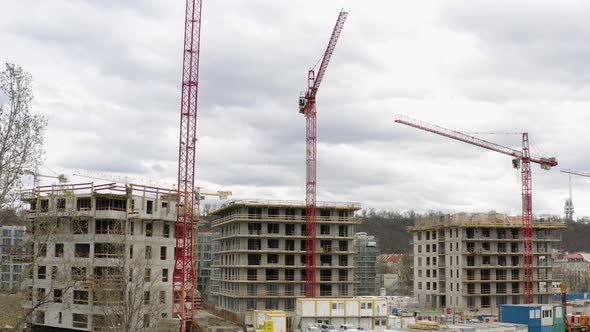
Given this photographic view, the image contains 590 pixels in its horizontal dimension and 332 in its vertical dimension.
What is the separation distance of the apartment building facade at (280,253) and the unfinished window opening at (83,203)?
29733mm

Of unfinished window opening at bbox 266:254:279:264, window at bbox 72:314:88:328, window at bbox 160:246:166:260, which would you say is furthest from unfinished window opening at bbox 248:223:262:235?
window at bbox 72:314:88:328

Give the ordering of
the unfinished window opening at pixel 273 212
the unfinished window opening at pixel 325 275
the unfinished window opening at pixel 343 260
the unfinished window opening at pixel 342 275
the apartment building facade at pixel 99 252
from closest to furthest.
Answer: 1. the apartment building facade at pixel 99 252
2. the unfinished window opening at pixel 273 212
3. the unfinished window opening at pixel 325 275
4. the unfinished window opening at pixel 342 275
5. the unfinished window opening at pixel 343 260

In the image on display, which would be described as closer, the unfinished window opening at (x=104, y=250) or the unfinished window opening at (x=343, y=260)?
the unfinished window opening at (x=104, y=250)

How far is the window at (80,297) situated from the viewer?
243ft

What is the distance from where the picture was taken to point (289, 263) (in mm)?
104188

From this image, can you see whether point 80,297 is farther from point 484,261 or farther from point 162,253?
point 484,261

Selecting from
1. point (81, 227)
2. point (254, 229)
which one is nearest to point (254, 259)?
point (254, 229)

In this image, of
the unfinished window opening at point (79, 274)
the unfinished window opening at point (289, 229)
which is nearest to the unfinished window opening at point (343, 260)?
the unfinished window opening at point (289, 229)

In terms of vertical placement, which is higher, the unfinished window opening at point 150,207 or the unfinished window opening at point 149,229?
the unfinished window opening at point 150,207

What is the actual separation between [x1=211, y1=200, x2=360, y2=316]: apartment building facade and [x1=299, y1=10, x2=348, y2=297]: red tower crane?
1.74 meters

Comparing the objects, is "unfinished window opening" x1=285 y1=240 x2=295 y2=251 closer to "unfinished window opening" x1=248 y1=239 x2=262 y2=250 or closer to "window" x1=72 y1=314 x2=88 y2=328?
"unfinished window opening" x1=248 y1=239 x2=262 y2=250

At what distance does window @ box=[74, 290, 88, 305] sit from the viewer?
74.0 meters

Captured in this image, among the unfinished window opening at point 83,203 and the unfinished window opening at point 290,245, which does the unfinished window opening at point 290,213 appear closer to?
Result: the unfinished window opening at point 290,245

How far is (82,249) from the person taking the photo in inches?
2958
